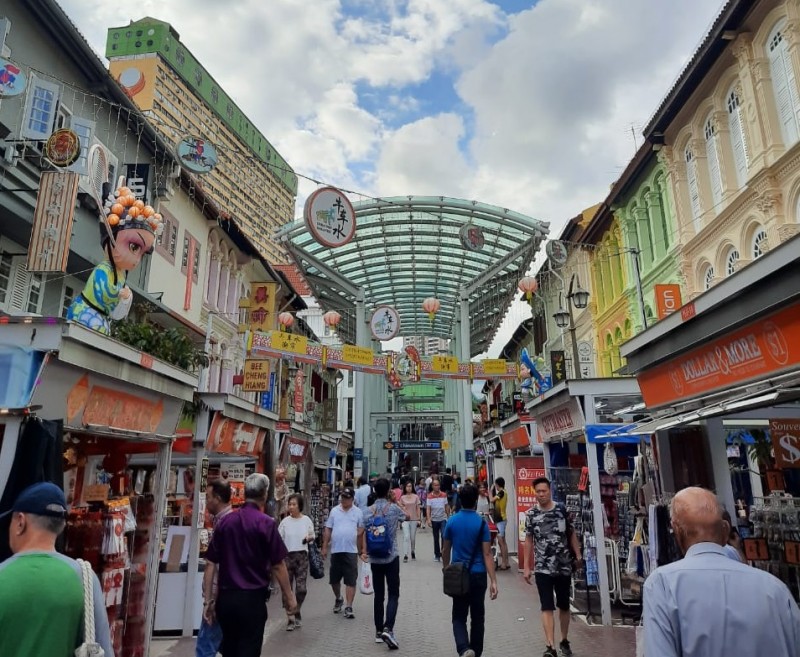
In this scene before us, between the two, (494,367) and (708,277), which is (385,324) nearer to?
(494,367)

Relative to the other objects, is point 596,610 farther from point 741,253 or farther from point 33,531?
point 741,253

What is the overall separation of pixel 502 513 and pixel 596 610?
531cm

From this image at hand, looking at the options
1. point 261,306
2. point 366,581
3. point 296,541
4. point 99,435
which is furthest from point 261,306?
point 99,435

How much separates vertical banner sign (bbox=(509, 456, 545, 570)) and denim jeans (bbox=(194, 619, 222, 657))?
330 inches

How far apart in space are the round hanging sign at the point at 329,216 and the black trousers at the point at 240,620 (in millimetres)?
10150

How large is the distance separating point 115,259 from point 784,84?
13433 mm

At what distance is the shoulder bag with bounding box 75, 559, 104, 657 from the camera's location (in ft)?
7.77

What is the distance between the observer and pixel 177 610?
7.49 metres

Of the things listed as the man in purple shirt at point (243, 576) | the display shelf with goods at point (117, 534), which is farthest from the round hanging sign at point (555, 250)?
the man in purple shirt at point (243, 576)

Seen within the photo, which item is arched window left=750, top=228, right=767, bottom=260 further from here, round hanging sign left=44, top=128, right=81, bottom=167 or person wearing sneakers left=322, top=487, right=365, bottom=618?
round hanging sign left=44, top=128, right=81, bottom=167

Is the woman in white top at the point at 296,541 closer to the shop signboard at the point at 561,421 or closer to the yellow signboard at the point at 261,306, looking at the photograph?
the shop signboard at the point at 561,421

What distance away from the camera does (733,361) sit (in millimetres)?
5480

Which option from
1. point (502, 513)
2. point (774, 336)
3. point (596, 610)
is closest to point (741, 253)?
point (502, 513)

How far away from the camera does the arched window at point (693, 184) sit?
51.7ft
